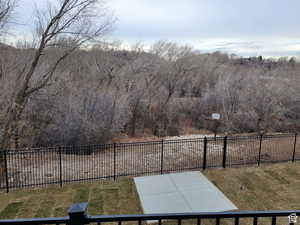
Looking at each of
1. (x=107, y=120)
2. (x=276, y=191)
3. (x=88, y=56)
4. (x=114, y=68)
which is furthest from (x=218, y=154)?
(x=88, y=56)

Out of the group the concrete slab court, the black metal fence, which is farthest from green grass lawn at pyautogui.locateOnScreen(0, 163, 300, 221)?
the black metal fence

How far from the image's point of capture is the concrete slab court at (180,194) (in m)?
4.80

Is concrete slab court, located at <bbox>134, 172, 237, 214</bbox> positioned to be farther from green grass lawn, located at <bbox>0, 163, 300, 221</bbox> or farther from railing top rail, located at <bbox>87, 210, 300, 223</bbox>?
railing top rail, located at <bbox>87, 210, 300, 223</bbox>

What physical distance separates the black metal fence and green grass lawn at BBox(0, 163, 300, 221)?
1.46 ft

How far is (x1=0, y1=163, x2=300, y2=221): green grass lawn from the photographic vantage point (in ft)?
15.8

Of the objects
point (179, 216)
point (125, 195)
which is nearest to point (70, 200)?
point (125, 195)

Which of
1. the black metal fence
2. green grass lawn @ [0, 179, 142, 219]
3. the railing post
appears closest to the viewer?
the railing post

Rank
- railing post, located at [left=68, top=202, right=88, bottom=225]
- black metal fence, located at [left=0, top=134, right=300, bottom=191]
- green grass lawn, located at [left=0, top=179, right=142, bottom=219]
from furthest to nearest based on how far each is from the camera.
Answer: black metal fence, located at [left=0, top=134, right=300, bottom=191], green grass lawn, located at [left=0, top=179, right=142, bottom=219], railing post, located at [left=68, top=202, right=88, bottom=225]

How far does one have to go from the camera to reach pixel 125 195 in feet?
17.9

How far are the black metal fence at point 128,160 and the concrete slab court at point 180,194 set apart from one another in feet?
1.91

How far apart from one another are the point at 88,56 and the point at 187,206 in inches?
458

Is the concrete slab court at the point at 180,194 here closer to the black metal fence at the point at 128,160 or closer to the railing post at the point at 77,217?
the black metal fence at the point at 128,160

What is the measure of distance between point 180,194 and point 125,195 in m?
1.25

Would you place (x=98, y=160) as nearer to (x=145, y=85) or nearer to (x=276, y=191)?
(x=276, y=191)
